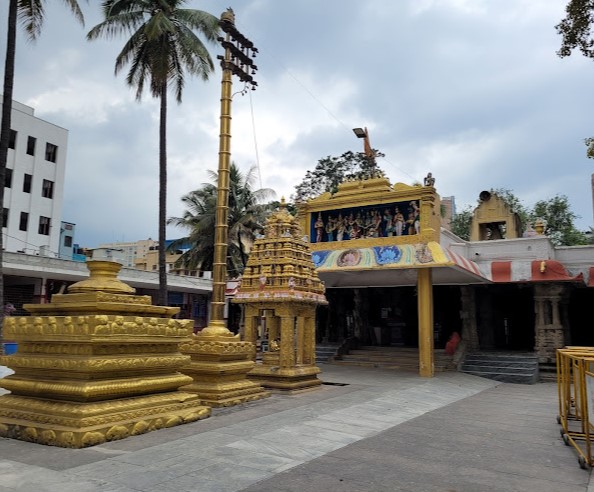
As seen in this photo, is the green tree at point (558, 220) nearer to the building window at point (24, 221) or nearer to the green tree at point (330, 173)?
the green tree at point (330, 173)

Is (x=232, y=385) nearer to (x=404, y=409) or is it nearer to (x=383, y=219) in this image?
(x=404, y=409)

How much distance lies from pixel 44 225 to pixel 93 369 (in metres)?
29.3

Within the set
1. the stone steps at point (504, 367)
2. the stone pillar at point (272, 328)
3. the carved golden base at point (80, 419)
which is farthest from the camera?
the stone steps at point (504, 367)

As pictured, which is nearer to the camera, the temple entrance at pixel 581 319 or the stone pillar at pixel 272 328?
the stone pillar at pixel 272 328

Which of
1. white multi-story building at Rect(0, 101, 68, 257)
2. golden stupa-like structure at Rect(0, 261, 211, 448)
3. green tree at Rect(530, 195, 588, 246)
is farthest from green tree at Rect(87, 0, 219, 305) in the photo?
green tree at Rect(530, 195, 588, 246)

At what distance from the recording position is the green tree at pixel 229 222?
26.2m

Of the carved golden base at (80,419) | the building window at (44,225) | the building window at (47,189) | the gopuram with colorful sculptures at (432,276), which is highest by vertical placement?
the building window at (47,189)

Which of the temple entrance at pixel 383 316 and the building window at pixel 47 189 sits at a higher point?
the building window at pixel 47 189

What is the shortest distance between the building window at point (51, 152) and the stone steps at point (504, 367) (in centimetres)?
2851

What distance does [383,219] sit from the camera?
16.6m

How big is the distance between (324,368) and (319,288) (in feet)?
17.0

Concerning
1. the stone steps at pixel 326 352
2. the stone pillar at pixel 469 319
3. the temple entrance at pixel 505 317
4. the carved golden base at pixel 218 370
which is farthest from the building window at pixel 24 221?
the temple entrance at pixel 505 317

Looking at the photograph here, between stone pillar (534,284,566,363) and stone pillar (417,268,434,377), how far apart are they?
428cm

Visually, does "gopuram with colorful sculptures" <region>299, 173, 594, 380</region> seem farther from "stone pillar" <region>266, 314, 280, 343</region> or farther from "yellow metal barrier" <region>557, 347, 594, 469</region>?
"yellow metal barrier" <region>557, 347, 594, 469</region>
